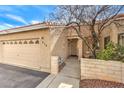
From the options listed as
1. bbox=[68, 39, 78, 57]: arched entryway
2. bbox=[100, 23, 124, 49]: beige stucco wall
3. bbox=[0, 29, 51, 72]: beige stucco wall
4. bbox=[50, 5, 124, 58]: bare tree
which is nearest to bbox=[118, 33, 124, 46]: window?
Result: bbox=[100, 23, 124, 49]: beige stucco wall

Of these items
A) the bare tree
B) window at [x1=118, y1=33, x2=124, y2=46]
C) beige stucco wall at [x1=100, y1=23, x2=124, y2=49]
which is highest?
the bare tree

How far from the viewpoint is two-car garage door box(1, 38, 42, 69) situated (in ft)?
28.7

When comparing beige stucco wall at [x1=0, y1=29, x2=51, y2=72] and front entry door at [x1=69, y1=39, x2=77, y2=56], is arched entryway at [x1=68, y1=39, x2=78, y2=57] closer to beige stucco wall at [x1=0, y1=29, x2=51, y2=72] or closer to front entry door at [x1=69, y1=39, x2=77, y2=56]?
front entry door at [x1=69, y1=39, x2=77, y2=56]

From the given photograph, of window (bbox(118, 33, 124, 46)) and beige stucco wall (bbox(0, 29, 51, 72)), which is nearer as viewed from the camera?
window (bbox(118, 33, 124, 46))

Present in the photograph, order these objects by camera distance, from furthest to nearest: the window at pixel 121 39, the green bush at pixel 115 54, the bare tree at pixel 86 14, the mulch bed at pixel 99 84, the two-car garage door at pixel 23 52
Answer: the two-car garage door at pixel 23 52 < the window at pixel 121 39 < the bare tree at pixel 86 14 < the green bush at pixel 115 54 < the mulch bed at pixel 99 84

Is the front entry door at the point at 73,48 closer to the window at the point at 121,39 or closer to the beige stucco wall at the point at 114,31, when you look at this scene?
the beige stucco wall at the point at 114,31

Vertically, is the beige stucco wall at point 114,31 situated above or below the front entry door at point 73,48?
above

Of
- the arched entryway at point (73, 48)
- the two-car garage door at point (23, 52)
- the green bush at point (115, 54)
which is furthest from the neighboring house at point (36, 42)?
the arched entryway at point (73, 48)

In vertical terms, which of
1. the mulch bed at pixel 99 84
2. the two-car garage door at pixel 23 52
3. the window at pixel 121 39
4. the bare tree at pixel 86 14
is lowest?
the mulch bed at pixel 99 84

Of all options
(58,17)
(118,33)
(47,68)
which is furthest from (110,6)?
(47,68)

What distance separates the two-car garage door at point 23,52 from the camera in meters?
8.74

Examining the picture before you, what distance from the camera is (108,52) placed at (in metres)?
6.13

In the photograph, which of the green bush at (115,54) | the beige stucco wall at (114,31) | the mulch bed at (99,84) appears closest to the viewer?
the mulch bed at (99,84)

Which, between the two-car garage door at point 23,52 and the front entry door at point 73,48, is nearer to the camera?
the two-car garage door at point 23,52
